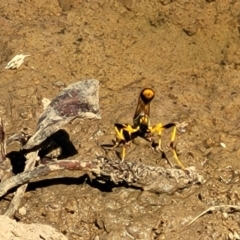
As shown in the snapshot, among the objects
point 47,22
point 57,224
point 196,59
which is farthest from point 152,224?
point 47,22

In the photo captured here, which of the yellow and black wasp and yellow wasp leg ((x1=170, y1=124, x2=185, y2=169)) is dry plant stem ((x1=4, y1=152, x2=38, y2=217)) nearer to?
the yellow and black wasp

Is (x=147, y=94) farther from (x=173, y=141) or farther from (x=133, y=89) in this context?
(x=133, y=89)

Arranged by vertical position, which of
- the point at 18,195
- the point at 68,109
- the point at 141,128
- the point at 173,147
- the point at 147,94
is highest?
the point at 68,109

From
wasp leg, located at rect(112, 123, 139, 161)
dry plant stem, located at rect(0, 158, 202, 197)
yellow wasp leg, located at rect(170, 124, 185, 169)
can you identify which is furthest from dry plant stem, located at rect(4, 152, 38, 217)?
yellow wasp leg, located at rect(170, 124, 185, 169)

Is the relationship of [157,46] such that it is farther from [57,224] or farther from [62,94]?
[57,224]

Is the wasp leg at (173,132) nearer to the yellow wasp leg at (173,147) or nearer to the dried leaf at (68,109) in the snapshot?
the yellow wasp leg at (173,147)

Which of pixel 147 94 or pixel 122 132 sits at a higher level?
pixel 147 94

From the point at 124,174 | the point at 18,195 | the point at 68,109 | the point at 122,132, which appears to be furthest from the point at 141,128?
the point at 18,195

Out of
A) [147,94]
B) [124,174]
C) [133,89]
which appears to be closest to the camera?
[124,174]
